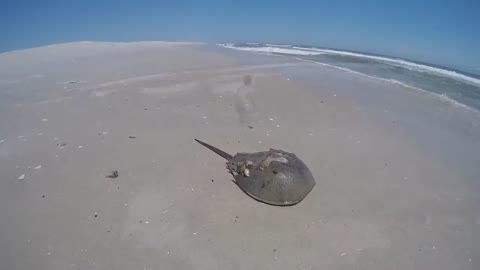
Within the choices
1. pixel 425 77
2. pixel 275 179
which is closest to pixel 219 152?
pixel 275 179

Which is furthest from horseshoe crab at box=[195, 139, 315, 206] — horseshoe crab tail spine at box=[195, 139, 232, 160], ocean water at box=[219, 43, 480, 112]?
ocean water at box=[219, 43, 480, 112]

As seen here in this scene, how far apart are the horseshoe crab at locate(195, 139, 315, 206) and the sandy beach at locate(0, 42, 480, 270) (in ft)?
0.56

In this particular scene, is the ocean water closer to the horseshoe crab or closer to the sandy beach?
the sandy beach

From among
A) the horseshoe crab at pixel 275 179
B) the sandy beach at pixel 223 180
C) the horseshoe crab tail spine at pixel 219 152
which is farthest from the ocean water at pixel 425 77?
the horseshoe crab tail spine at pixel 219 152

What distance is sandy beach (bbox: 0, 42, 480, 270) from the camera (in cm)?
330

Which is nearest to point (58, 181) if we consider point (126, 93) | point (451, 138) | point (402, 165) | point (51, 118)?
point (51, 118)

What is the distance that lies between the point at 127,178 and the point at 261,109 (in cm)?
361

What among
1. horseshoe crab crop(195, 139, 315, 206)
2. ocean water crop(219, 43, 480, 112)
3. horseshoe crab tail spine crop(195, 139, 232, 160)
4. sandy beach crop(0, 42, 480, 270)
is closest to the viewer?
sandy beach crop(0, 42, 480, 270)

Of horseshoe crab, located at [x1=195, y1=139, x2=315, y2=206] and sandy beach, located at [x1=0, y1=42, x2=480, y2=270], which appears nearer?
sandy beach, located at [x1=0, y1=42, x2=480, y2=270]

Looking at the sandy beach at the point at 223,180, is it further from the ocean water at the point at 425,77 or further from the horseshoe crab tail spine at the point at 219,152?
the ocean water at the point at 425,77

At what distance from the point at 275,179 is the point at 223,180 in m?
0.96

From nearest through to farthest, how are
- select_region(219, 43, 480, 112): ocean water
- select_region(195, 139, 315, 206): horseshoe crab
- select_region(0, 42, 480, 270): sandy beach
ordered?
select_region(0, 42, 480, 270): sandy beach → select_region(195, 139, 315, 206): horseshoe crab → select_region(219, 43, 480, 112): ocean water

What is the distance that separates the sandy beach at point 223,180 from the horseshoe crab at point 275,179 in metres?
0.17

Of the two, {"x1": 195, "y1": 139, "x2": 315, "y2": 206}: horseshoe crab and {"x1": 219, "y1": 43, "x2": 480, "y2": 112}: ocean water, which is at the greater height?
{"x1": 219, "y1": 43, "x2": 480, "y2": 112}: ocean water
